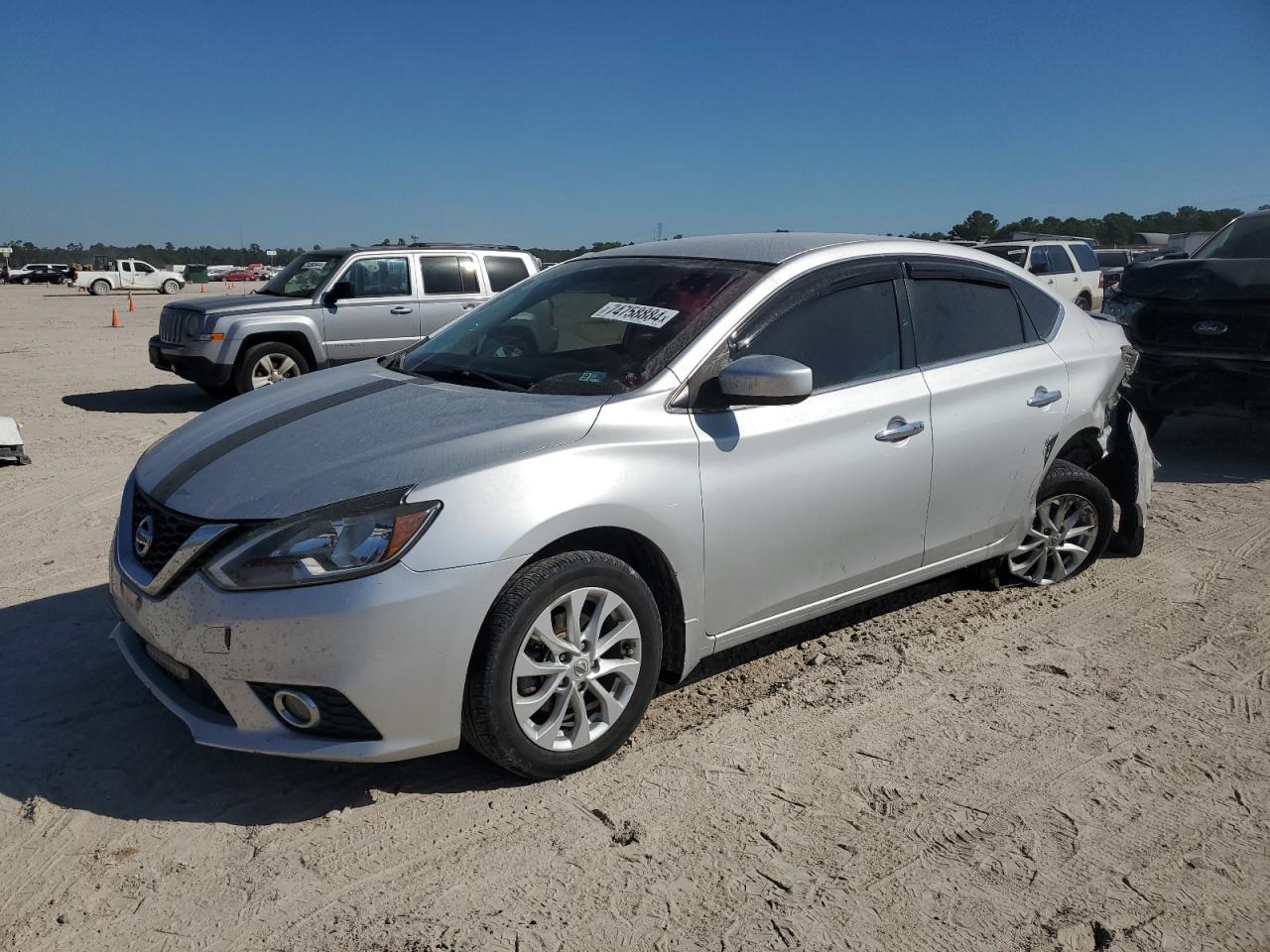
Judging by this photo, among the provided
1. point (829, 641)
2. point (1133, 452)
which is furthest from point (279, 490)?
point (1133, 452)

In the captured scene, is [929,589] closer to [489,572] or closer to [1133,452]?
[1133,452]

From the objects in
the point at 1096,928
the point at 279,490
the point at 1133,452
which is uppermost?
the point at 279,490

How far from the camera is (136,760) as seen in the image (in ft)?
11.4

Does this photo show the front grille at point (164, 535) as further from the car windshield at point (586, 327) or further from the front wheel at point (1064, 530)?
the front wheel at point (1064, 530)

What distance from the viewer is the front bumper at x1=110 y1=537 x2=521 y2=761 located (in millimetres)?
2885

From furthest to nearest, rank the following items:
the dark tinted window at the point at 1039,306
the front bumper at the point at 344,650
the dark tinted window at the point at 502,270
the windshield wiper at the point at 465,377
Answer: the dark tinted window at the point at 502,270, the dark tinted window at the point at 1039,306, the windshield wiper at the point at 465,377, the front bumper at the point at 344,650

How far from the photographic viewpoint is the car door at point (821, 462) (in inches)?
142

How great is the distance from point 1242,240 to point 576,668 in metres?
8.05

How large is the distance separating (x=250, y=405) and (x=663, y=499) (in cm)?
177

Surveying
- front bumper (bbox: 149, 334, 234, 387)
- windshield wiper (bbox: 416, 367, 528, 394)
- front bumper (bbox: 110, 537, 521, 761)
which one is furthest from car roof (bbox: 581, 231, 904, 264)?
front bumper (bbox: 149, 334, 234, 387)

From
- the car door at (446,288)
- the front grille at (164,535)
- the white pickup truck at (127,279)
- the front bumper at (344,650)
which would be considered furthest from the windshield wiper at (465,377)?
the white pickup truck at (127,279)

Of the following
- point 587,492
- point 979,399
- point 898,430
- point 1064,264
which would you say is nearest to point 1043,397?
point 979,399

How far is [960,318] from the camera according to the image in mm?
4566

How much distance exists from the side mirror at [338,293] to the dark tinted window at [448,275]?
0.83 meters
